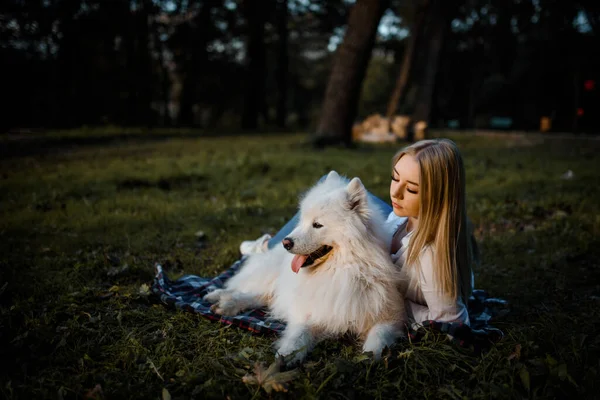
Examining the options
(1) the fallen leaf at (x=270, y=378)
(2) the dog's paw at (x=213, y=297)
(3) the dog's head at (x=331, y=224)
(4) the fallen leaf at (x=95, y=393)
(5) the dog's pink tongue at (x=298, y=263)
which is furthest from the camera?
(2) the dog's paw at (x=213, y=297)

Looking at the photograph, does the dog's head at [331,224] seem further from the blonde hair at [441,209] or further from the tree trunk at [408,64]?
the tree trunk at [408,64]

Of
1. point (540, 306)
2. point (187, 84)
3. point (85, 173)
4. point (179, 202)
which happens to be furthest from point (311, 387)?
point (187, 84)

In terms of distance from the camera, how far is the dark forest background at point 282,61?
14852mm

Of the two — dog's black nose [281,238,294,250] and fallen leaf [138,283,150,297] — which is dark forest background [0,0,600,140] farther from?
dog's black nose [281,238,294,250]

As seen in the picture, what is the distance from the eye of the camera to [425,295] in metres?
2.90

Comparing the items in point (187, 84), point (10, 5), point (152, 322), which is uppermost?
point (10, 5)

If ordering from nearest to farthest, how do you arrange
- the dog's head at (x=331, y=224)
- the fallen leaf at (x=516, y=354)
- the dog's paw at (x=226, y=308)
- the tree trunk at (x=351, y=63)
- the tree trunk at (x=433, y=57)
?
the fallen leaf at (x=516, y=354)
the dog's head at (x=331, y=224)
the dog's paw at (x=226, y=308)
the tree trunk at (x=351, y=63)
the tree trunk at (x=433, y=57)

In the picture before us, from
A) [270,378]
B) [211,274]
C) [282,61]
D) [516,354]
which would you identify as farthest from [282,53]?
[270,378]

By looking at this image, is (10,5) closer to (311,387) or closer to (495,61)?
(311,387)

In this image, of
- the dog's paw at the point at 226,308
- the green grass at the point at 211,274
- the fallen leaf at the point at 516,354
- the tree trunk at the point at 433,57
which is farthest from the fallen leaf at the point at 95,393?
the tree trunk at the point at 433,57

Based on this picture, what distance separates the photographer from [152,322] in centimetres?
327

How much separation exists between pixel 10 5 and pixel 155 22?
41.1 ft

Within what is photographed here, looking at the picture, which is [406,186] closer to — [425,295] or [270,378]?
[425,295]

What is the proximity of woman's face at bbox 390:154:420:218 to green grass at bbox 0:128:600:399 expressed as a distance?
868mm
